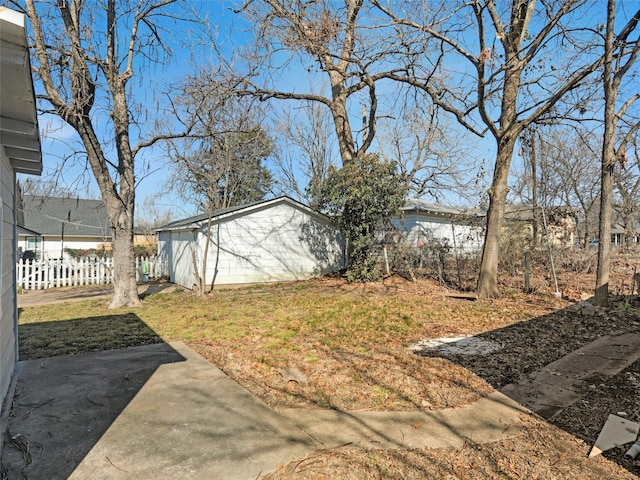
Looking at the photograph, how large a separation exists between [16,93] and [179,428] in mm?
2709

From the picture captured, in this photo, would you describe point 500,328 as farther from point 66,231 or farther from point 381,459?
point 66,231

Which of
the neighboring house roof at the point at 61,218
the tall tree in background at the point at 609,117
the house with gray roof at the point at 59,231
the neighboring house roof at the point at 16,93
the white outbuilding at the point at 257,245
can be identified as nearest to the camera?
the neighboring house roof at the point at 16,93

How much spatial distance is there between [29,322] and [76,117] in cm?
437

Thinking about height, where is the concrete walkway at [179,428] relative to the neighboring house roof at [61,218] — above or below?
below

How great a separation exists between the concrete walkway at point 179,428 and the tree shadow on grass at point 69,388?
0.01 m

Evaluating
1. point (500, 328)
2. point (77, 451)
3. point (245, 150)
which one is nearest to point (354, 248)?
point (500, 328)

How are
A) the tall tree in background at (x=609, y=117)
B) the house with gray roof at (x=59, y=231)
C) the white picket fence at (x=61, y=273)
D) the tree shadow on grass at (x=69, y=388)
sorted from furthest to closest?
1. the house with gray roof at (x=59, y=231)
2. the white picket fence at (x=61, y=273)
3. the tall tree in background at (x=609, y=117)
4. the tree shadow on grass at (x=69, y=388)

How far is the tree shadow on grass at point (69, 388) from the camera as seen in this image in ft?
8.64

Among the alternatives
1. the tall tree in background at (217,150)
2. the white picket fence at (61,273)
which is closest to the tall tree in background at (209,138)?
the tall tree in background at (217,150)

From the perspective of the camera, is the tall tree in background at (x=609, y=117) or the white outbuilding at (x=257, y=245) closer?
the tall tree in background at (x=609, y=117)

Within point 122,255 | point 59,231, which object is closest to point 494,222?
point 122,255

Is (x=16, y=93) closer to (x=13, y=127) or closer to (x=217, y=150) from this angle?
(x=13, y=127)

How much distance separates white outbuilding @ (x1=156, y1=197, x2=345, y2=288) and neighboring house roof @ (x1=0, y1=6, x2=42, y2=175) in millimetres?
8449

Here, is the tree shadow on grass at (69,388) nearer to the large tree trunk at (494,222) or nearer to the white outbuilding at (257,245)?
the white outbuilding at (257,245)
